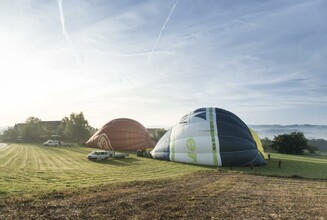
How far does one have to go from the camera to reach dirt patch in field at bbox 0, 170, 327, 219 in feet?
31.6

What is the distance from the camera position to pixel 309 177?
22.0m

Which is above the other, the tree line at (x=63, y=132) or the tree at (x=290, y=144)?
the tree line at (x=63, y=132)

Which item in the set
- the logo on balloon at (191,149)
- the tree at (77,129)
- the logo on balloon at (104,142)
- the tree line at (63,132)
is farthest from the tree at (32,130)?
the logo on balloon at (191,149)

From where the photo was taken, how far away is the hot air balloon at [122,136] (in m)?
44.8

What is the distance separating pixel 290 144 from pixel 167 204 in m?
45.3

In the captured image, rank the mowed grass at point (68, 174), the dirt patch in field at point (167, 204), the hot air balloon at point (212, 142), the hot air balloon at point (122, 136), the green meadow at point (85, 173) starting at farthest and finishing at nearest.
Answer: the hot air balloon at point (122, 136)
the hot air balloon at point (212, 142)
the green meadow at point (85, 173)
the mowed grass at point (68, 174)
the dirt patch in field at point (167, 204)

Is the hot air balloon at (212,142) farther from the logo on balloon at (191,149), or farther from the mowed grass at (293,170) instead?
the mowed grass at (293,170)

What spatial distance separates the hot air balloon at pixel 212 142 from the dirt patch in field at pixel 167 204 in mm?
12852

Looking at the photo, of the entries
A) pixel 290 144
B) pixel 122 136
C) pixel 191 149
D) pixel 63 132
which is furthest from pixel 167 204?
Answer: pixel 63 132

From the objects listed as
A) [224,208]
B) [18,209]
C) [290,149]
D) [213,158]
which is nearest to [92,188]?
[18,209]

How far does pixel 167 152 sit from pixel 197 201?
19.8 m

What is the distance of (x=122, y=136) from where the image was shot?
4497 centimetres

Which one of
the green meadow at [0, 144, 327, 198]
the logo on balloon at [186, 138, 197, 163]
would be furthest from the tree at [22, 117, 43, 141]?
the logo on balloon at [186, 138, 197, 163]

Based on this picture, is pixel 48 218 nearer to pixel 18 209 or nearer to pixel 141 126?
pixel 18 209
